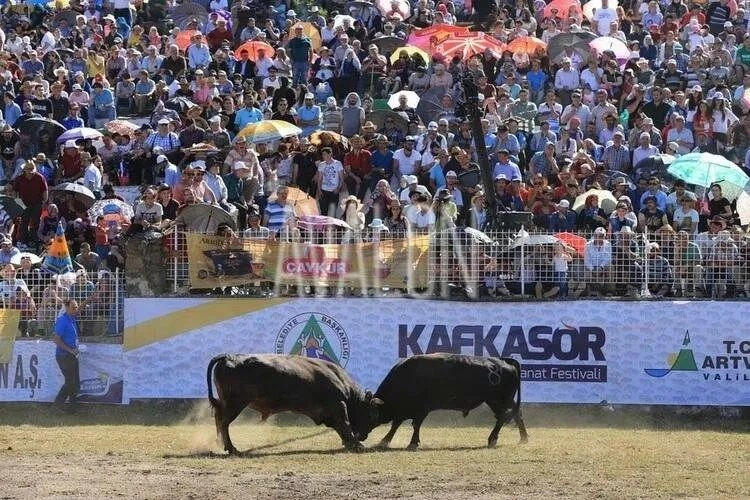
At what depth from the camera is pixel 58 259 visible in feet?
84.8

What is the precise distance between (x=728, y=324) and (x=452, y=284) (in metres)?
4.26

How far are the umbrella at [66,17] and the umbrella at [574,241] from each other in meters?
18.9

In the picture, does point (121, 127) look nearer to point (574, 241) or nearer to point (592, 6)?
point (574, 241)

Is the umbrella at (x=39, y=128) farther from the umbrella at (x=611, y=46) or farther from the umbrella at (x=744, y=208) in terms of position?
the umbrella at (x=744, y=208)

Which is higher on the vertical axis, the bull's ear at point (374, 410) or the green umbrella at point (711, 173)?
the green umbrella at point (711, 173)

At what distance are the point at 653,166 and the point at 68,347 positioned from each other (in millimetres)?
11211

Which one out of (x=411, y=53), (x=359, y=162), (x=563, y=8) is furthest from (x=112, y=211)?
(x=563, y=8)

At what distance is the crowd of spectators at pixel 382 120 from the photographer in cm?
2703

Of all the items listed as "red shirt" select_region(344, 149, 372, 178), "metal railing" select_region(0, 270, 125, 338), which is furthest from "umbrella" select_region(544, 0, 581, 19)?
"metal railing" select_region(0, 270, 125, 338)

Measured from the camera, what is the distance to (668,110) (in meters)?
32.7

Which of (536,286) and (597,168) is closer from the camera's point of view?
(536,286)

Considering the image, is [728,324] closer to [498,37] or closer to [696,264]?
[696,264]

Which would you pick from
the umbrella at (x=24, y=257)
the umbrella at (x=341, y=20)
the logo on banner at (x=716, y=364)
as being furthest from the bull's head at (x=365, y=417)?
the umbrella at (x=341, y=20)

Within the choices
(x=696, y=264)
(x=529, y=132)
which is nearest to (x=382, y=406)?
(x=696, y=264)
